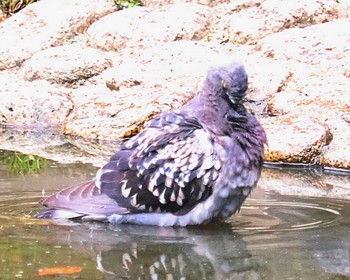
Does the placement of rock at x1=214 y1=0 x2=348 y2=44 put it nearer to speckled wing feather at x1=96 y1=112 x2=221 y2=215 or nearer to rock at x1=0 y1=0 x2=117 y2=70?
rock at x1=0 y1=0 x2=117 y2=70

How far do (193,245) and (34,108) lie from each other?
4504mm

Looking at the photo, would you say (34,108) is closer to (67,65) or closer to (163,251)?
(67,65)

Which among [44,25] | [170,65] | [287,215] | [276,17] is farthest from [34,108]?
[287,215]

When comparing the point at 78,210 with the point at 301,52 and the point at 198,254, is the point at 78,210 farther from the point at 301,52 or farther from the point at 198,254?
the point at 301,52

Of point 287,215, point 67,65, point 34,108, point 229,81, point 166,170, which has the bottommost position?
point 34,108

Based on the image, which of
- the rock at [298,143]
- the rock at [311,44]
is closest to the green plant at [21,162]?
the rock at [298,143]

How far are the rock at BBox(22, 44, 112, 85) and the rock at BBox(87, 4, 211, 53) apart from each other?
38 cm

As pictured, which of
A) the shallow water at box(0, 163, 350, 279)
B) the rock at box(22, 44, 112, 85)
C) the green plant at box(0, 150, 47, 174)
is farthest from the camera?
the rock at box(22, 44, 112, 85)

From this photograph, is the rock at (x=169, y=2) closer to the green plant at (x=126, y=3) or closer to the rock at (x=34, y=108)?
the green plant at (x=126, y=3)

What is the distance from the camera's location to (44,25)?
10.2m

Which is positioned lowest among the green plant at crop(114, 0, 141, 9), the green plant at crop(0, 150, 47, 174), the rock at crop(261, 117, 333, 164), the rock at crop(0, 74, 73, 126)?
the rock at crop(0, 74, 73, 126)

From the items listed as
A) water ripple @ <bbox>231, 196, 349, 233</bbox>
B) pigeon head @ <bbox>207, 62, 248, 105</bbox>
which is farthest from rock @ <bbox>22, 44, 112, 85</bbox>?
pigeon head @ <bbox>207, 62, 248, 105</bbox>

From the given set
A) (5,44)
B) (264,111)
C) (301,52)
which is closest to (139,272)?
(264,111)

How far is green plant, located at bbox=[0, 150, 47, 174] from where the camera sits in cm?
601
